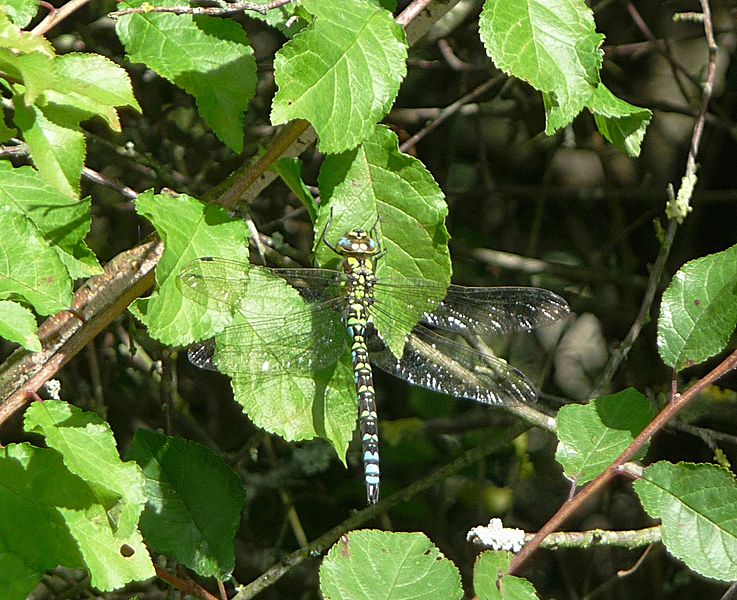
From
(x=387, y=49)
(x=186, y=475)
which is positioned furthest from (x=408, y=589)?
(x=387, y=49)

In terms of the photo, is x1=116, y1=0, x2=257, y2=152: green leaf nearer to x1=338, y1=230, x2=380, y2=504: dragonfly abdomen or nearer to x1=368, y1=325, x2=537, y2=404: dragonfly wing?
x1=338, y1=230, x2=380, y2=504: dragonfly abdomen

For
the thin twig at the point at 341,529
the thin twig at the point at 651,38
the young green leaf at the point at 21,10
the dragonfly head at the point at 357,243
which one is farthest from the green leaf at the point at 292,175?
the thin twig at the point at 651,38

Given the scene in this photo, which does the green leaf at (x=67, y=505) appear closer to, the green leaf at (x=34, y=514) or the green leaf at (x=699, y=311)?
the green leaf at (x=34, y=514)

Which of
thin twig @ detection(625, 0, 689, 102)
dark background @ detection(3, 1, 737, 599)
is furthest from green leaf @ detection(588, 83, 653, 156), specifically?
thin twig @ detection(625, 0, 689, 102)

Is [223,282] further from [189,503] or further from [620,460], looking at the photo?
[620,460]

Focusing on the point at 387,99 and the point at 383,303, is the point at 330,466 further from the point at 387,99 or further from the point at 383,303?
the point at 387,99

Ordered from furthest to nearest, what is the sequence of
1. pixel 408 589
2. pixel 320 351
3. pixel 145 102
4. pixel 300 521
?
pixel 300 521 < pixel 145 102 < pixel 320 351 < pixel 408 589
